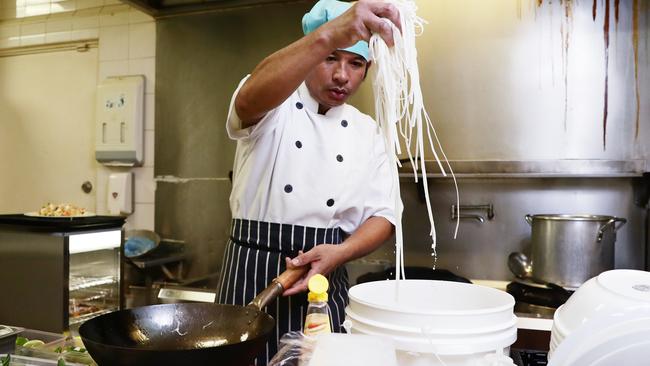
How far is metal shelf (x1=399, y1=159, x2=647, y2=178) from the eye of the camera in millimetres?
2480

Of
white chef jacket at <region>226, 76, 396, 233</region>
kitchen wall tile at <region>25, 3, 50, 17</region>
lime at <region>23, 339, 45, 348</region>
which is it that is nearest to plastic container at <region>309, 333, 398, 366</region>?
lime at <region>23, 339, 45, 348</region>

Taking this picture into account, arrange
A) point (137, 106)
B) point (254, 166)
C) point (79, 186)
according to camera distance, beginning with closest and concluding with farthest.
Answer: point (254, 166)
point (137, 106)
point (79, 186)

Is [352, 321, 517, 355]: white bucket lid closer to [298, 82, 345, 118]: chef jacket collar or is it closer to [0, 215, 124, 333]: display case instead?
[298, 82, 345, 118]: chef jacket collar

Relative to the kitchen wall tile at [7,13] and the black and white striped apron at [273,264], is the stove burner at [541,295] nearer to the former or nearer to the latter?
the black and white striped apron at [273,264]

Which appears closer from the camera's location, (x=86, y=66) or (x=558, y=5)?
(x=558, y=5)

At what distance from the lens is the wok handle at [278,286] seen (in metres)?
1.12

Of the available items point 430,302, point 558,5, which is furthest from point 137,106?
point 430,302

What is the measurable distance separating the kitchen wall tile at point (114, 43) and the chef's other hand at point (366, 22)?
9.39 feet

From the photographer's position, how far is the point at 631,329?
0.65 m

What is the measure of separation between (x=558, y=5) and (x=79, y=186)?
3.47 meters

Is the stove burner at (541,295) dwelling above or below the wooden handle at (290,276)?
below

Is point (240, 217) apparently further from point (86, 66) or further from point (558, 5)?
point (86, 66)

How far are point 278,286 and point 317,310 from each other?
0.33 meters

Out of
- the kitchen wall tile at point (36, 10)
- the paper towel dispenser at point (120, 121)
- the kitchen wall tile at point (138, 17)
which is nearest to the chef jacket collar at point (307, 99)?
the paper towel dispenser at point (120, 121)
